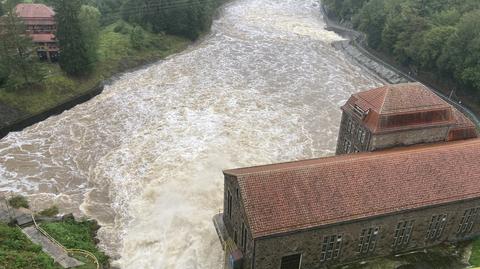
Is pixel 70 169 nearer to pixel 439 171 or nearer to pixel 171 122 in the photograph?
pixel 171 122

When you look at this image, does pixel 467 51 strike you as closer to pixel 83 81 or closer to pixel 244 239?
pixel 244 239

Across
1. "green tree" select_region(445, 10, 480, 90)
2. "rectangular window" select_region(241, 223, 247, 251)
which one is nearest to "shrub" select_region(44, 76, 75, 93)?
"rectangular window" select_region(241, 223, 247, 251)

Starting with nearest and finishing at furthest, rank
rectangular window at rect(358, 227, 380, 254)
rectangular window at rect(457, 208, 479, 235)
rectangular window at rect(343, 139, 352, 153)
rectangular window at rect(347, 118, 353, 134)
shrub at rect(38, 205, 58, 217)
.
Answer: rectangular window at rect(358, 227, 380, 254), rectangular window at rect(457, 208, 479, 235), shrub at rect(38, 205, 58, 217), rectangular window at rect(347, 118, 353, 134), rectangular window at rect(343, 139, 352, 153)

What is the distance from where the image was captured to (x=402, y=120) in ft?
112

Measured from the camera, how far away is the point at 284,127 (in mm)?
50875

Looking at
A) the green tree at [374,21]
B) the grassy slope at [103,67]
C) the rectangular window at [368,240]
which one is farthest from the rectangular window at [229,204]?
the green tree at [374,21]

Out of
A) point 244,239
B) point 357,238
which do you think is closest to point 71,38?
point 244,239

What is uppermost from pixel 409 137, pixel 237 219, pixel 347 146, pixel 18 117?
pixel 409 137

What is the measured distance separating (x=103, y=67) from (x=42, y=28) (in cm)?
937

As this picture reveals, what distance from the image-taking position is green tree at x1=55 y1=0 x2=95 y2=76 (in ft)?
184

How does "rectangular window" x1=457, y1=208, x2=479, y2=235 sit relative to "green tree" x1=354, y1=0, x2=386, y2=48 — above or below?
below

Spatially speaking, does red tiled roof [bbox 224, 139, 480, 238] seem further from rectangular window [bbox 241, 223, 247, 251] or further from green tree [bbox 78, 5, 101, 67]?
green tree [bbox 78, 5, 101, 67]

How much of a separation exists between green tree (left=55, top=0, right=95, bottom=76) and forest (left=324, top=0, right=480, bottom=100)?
47.2m

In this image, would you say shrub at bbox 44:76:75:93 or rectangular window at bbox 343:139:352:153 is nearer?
rectangular window at bbox 343:139:352:153
